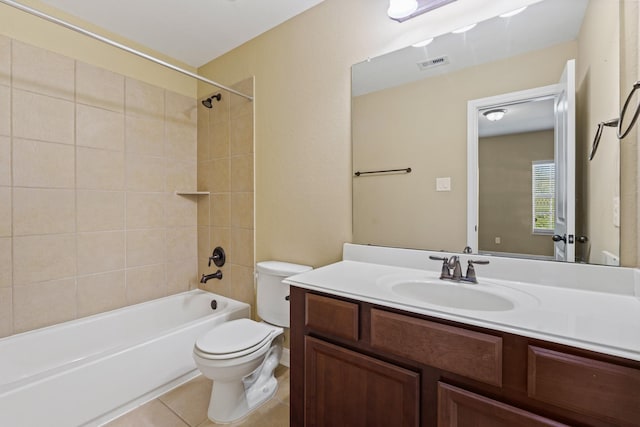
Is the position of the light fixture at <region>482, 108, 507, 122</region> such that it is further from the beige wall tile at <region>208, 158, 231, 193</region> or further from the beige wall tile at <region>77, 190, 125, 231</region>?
the beige wall tile at <region>77, 190, 125, 231</region>

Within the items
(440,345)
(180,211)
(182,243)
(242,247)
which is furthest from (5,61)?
(440,345)

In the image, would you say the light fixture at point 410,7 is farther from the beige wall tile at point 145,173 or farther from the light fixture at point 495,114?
the beige wall tile at point 145,173

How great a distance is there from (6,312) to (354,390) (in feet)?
6.87

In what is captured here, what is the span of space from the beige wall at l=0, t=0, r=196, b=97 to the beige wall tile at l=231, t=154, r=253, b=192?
90cm

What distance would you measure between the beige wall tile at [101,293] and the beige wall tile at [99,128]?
3.10ft

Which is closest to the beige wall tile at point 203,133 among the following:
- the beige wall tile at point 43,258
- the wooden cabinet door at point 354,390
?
the beige wall tile at point 43,258

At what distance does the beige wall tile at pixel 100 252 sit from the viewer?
2.01 metres

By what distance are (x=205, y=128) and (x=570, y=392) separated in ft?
9.15

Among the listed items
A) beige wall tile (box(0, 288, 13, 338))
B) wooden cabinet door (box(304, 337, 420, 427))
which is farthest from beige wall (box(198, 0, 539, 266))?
beige wall tile (box(0, 288, 13, 338))

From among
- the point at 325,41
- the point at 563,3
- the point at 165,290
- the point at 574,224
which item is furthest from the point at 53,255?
the point at 563,3

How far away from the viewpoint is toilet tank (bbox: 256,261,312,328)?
6.09 feet

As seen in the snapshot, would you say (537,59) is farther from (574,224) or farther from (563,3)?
(574,224)

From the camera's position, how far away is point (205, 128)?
2605 millimetres

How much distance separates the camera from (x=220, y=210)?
2482 mm
